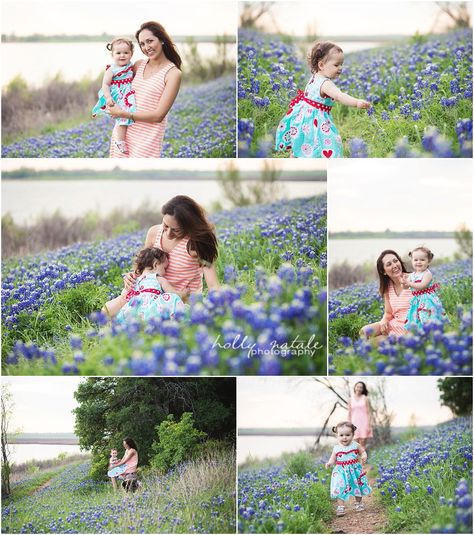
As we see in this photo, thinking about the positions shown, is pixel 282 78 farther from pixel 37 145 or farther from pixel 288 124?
pixel 37 145

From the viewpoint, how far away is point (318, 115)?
5340mm

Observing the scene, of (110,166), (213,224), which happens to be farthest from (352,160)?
(110,166)

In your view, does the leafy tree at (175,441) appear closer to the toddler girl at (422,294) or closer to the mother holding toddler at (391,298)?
the mother holding toddler at (391,298)

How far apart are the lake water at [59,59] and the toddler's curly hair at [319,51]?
0.42 metres

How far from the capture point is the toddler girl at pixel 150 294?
520 centimetres

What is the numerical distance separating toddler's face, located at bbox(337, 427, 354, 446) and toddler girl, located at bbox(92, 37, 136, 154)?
6.30 ft

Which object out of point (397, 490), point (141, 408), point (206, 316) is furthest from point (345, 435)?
point (141, 408)

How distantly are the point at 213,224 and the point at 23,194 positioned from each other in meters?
1.05

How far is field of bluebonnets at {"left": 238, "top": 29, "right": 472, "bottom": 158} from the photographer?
5.38 metres

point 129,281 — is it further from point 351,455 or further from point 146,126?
point 351,455

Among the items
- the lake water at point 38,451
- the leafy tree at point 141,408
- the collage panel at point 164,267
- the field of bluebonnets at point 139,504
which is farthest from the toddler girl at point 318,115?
the lake water at point 38,451

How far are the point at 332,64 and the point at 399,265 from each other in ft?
3.75

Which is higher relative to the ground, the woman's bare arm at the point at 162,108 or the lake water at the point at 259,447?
the woman's bare arm at the point at 162,108

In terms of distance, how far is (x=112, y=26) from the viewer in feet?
17.7
